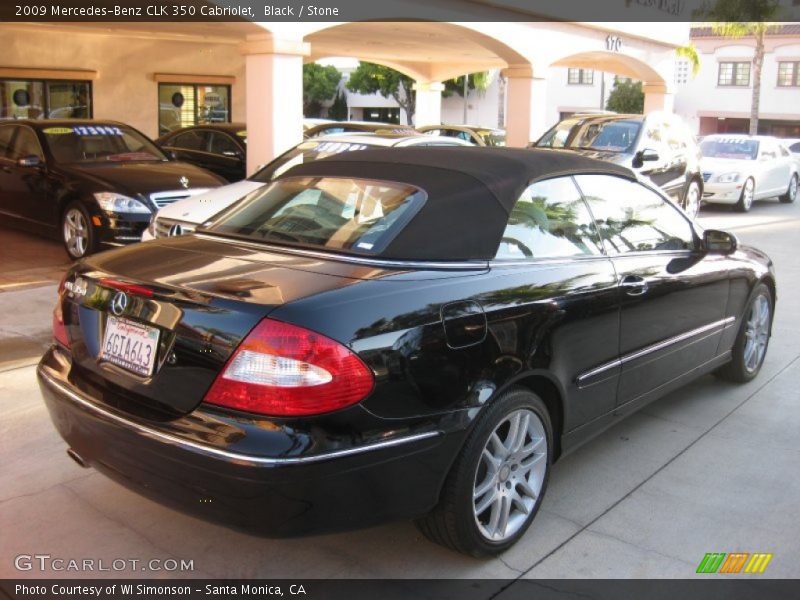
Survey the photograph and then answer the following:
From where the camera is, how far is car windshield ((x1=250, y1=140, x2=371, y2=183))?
8.78 m

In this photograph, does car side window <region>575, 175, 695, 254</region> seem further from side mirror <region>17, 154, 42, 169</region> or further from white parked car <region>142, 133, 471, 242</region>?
side mirror <region>17, 154, 42, 169</region>

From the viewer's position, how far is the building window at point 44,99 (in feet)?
52.7

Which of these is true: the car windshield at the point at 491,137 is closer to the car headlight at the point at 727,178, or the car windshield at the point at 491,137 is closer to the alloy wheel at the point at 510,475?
the car headlight at the point at 727,178

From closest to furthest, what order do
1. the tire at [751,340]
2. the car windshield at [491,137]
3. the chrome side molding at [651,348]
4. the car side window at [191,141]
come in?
the chrome side molding at [651,348] → the tire at [751,340] → the car side window at [191,141] → the car windshield at [491,137]

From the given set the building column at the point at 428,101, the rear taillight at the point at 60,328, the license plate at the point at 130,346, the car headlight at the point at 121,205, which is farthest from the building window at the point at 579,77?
the license plate at the point at 130,346

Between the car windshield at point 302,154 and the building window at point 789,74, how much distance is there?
133 feet

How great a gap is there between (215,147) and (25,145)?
12.1 ft

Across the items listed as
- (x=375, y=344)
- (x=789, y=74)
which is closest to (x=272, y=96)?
(x=375, y=344)

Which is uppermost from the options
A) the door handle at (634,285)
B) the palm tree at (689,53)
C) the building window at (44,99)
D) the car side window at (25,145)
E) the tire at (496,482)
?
the palm tree at (689,53)

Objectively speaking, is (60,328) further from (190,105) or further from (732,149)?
(732,149)

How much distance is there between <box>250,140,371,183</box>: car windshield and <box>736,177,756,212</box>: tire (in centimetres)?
1041

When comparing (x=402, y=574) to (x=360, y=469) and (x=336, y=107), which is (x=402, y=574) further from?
(x=336, y=107)

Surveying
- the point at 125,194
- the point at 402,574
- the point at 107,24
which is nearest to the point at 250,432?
the point at 402,574

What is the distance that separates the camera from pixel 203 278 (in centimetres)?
319
